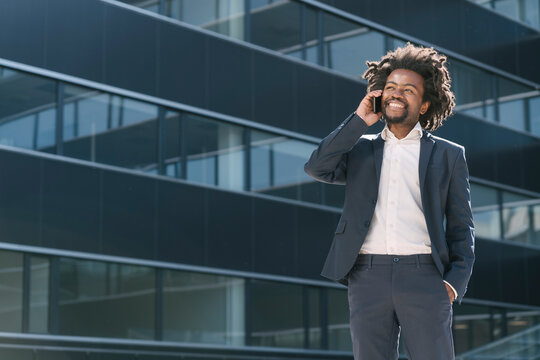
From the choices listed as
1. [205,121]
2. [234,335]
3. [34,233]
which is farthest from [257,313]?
[34,233]

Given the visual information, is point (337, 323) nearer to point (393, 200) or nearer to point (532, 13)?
point (532, 13)

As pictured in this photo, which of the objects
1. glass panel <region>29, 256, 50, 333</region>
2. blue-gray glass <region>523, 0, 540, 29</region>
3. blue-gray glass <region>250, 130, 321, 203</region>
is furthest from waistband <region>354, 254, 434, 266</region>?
blue-gray glass <region>523, 0, 540, 29</region>

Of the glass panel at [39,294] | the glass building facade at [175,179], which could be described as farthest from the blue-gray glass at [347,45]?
the glass panel at [39,294]

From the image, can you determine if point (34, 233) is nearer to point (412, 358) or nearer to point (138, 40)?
point (138, 40)

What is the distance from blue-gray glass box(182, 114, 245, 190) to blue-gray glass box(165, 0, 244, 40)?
1.53 meters

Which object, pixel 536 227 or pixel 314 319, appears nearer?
pixel 314 319

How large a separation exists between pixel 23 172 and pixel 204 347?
4.06 meters

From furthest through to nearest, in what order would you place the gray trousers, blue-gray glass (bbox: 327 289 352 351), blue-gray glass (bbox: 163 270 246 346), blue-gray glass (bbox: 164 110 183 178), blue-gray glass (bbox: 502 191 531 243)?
blue-gray glass (bbox: 502 191 531 243), blue-gray glass (bbox: 327 289 352 351), blue-gray glass (bbox: 164 110 183 178), blue-gray glass (bbox: 163 270 246 346), the gray trousers

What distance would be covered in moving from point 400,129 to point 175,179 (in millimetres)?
11614

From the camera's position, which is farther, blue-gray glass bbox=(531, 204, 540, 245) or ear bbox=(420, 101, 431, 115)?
blue-gray glass bbox=(531, 204, 540, 245)

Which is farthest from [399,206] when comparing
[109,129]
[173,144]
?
[173,144]

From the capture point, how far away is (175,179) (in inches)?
633

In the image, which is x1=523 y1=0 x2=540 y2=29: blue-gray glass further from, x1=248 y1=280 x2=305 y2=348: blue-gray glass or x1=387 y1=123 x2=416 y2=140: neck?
x1=387 y1=123 x2=416 y2=140: neck

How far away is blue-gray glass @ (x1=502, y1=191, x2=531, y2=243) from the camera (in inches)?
899
